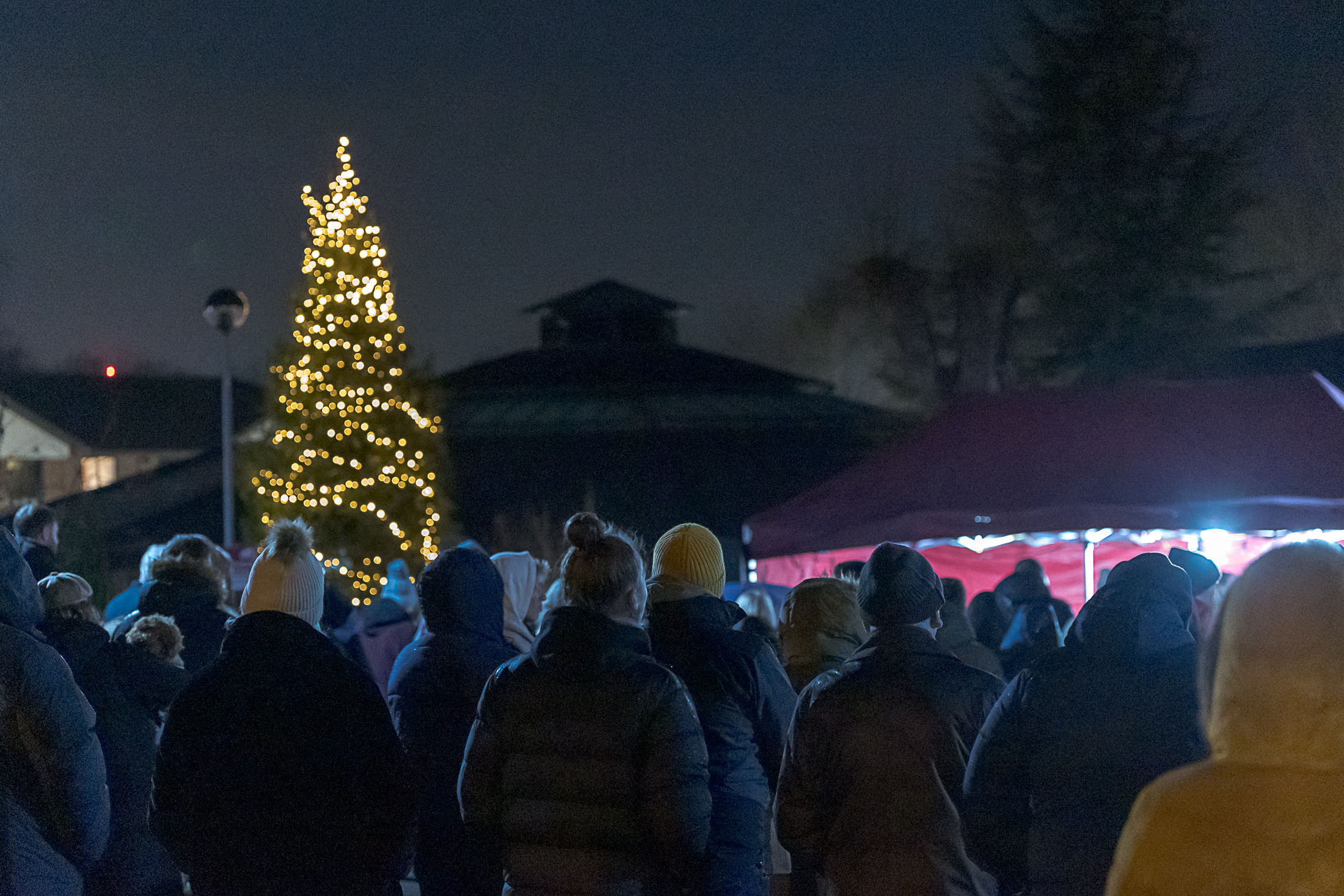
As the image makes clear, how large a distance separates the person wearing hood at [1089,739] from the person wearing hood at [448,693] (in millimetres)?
1803

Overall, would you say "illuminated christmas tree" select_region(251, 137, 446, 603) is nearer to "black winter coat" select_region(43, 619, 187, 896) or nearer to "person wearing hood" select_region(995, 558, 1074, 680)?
"person wearing hood" select_region(995, 558, 1074, 680)

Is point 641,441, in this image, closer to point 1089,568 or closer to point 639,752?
point 1089,568

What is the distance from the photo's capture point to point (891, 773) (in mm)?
4020

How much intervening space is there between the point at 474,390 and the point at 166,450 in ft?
93.4

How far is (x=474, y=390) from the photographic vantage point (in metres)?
43.4

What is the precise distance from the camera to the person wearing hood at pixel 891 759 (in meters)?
4.02

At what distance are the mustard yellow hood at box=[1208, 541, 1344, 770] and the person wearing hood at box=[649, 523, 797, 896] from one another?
2278mm

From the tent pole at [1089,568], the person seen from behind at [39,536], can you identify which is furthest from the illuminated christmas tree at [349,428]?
the person seen from behind at [39,536]

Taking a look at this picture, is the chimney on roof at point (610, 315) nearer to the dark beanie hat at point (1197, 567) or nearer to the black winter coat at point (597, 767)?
the dark beanie hat at point (1197, 567)

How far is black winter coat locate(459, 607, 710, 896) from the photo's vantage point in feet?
11.9

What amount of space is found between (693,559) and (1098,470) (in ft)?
26.9

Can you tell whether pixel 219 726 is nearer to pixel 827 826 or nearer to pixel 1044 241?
pixel 827 826

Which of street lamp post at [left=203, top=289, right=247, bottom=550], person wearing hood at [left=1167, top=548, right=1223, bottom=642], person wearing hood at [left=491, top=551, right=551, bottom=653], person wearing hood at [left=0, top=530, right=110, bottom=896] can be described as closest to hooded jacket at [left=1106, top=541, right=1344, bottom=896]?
person wearing hood at [left=0, top=530, right=110, bottom=896]

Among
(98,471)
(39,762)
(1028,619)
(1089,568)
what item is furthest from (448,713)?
(98,471)
